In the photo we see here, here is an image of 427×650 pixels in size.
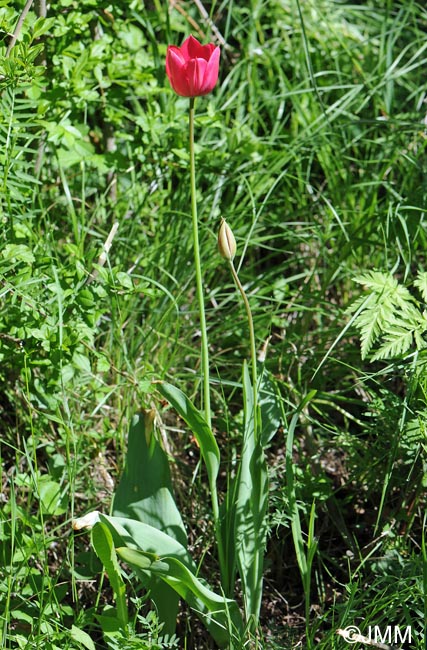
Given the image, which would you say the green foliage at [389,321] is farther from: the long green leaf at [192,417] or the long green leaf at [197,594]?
the long green leaf at [197,594]

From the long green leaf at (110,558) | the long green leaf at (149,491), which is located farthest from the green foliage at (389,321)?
the long green leaf at (110,558)

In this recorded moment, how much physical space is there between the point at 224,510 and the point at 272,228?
1.02 meters

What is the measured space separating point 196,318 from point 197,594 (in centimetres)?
90

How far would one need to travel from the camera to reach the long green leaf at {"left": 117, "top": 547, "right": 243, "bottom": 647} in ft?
4.76

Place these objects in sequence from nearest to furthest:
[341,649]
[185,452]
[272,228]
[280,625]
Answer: [341,649] → [280,625] → [185,452] → [272,228]

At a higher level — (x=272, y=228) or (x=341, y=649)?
(x=272, y=228)

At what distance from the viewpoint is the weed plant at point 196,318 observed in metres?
1.66

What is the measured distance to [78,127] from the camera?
7.00 feet

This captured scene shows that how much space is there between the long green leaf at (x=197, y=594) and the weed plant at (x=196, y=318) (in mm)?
78

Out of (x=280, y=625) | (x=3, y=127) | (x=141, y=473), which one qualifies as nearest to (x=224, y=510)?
(x=141, y=473)

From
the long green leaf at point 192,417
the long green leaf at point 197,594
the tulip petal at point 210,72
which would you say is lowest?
the long green leaf at point 197,594

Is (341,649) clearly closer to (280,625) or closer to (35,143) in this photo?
(280,625)

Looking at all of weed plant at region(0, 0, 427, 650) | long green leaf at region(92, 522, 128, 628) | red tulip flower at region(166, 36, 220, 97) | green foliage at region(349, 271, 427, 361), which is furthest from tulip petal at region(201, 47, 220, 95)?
long green leaf at region(92, 522, 128, 628)

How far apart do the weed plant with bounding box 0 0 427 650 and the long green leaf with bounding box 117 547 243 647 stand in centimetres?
8
